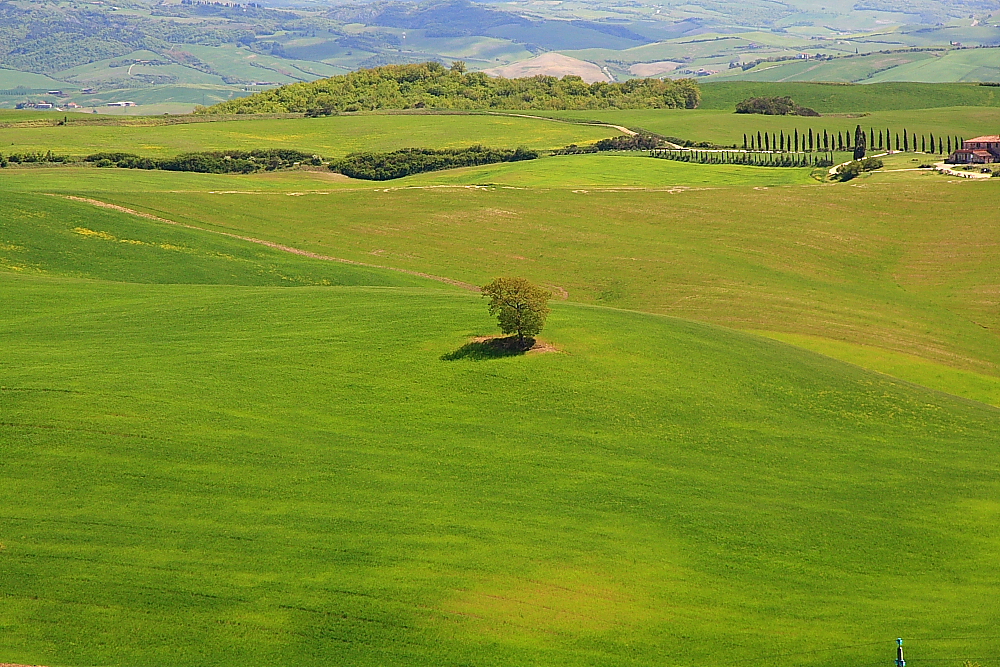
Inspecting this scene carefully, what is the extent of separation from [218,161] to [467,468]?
12500 cm

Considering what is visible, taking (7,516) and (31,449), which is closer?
(7,516)

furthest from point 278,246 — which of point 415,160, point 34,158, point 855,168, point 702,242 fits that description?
point 855,168

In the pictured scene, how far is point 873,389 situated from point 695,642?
31287 mm

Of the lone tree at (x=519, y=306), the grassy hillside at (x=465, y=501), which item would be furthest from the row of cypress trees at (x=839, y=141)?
the lone tree at (x=519, y=306)

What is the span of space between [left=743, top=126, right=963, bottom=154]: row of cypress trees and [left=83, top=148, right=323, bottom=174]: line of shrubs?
260ft

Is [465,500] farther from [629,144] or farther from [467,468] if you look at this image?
[629,144]

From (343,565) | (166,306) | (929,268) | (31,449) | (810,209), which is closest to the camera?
(343,565)

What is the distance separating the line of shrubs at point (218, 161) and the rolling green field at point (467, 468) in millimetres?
61286

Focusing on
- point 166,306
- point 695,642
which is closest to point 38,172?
point 166,306

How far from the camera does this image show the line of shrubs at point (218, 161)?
15288cm

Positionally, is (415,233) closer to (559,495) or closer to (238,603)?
(559,495)

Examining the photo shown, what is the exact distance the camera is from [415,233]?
109 meters

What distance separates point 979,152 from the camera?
152625mm

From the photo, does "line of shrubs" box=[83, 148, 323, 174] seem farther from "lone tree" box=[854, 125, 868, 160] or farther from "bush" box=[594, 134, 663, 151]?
"lone tree" box=[854, 125, 868, 160]
